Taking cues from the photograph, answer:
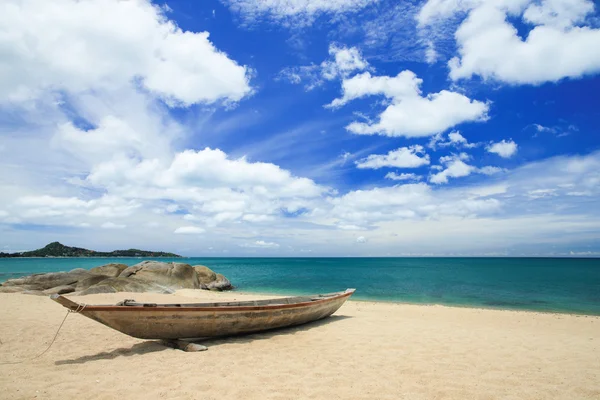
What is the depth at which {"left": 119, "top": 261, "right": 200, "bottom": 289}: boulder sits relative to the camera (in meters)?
23.8

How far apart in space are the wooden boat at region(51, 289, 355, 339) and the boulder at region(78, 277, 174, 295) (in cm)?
1347

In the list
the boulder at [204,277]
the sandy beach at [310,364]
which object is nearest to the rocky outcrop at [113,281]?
the boulder at [204,277]

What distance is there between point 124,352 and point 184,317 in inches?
59.1

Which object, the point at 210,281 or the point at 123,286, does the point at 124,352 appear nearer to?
the point at 123,286

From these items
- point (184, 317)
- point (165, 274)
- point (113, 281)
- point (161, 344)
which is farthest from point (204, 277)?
point (184, 317)

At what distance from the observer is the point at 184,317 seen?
7875 mm

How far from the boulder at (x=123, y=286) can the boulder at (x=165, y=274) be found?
114cm

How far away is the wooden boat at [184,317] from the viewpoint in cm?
707

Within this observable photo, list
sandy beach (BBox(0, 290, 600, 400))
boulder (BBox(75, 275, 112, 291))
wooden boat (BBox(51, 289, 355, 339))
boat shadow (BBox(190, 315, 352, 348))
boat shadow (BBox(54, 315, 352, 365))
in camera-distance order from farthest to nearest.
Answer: boulder (BBox(75, 275, 112, 291)) → boat shadow (BBox(190, 315, 352, 348)) → boat shadow (BBox(54, 315, 352, 365)) → wooden boat (BBox(51, 289, 355, 339)) → sandy beach (BBox(0, 290, 600, 400))

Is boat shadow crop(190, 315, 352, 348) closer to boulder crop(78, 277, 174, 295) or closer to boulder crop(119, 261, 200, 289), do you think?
boulder crop(78, 277, 174, 295)

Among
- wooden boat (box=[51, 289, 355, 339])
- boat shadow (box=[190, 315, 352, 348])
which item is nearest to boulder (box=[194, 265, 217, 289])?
boat shadow (box=[190, 315, 352, 348])

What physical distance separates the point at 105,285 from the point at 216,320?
582 inches

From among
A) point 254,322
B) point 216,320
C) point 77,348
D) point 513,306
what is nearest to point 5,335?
point 77,348

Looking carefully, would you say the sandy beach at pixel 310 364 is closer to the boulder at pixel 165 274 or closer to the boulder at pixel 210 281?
the boulder at pixel 165 274
